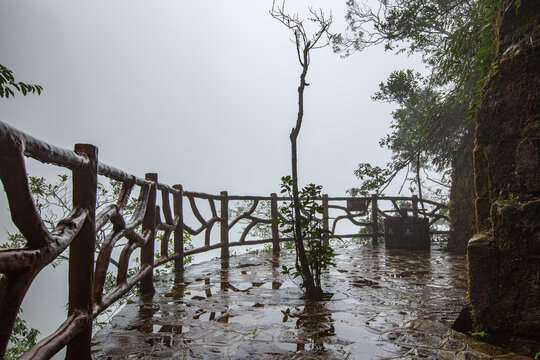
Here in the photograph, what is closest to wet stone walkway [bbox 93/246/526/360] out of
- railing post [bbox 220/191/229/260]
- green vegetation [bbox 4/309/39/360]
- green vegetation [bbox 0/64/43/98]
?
green vegetation [bbox 4/309/39/360]

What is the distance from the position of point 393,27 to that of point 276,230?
635 cm

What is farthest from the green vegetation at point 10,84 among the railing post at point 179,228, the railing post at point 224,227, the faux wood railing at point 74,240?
the railing post at point 224,227

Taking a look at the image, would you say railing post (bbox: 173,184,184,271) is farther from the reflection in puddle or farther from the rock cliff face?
the rock cliff face

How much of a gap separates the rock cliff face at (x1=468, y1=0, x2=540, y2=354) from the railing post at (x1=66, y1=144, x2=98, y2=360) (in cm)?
260

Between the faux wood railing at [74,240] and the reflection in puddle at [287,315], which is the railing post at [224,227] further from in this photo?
the faux wood railing at [74,240]

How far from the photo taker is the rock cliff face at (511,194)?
6.76 ft

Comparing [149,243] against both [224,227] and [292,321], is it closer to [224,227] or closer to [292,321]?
[292,321]

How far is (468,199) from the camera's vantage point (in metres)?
8.09

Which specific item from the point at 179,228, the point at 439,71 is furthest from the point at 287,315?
the point at 439,71

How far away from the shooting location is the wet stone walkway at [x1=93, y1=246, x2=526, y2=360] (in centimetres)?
214

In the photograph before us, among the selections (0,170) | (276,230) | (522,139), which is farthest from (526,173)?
(276,230)

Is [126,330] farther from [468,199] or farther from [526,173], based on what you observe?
[468,199]

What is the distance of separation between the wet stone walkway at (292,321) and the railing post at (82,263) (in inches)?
7.8

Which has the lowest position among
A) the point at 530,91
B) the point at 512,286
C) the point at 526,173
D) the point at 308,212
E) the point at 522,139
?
the point at 512,286
